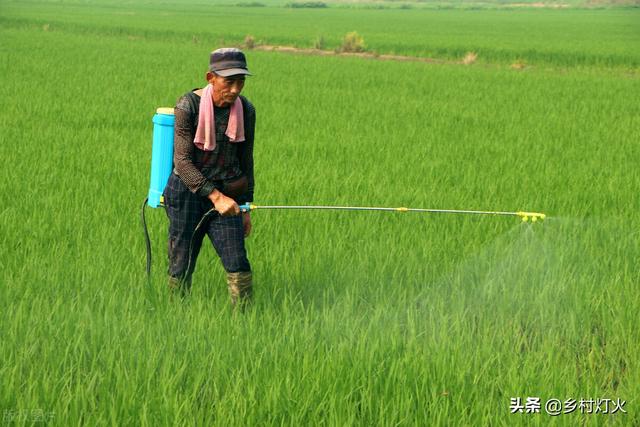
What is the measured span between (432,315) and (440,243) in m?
1.41

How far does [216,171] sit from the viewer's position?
12.3 feet

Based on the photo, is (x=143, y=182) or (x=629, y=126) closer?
(x=143, y=182)

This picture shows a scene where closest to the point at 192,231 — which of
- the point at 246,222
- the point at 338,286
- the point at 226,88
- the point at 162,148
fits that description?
the point at 246,222

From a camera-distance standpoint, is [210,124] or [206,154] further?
[206,154]

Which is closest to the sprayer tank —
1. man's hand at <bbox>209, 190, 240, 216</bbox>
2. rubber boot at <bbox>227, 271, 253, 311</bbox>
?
man's hand at <bbox>209, 190, 240, 216</bbox>

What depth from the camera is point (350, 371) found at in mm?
3033

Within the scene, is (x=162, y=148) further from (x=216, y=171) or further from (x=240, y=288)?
(x=240, y=288)

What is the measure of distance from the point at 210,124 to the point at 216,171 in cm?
22

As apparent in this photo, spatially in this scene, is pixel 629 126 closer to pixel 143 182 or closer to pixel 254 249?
pixel 143 182

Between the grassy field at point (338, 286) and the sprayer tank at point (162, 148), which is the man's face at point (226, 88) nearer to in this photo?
the sprayer tank at point (162, 148)

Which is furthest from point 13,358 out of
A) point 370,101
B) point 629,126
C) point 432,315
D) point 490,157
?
point 370,101

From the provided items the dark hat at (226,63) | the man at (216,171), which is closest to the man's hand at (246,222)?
the man at (216,171)

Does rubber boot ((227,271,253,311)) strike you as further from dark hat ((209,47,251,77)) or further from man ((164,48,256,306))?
dark hat ((209,47,251,77))

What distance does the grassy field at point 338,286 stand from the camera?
2896mm
